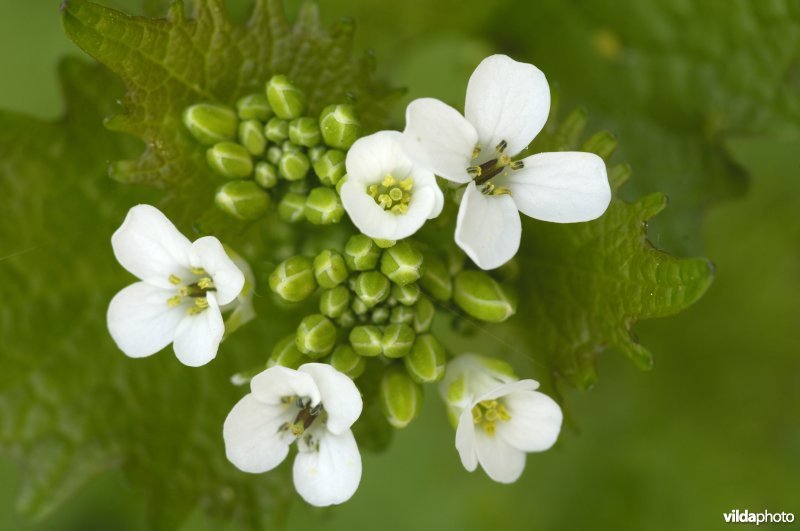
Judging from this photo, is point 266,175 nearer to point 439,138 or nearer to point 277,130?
point 277,130

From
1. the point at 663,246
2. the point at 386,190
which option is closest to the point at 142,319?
the point at 386,190

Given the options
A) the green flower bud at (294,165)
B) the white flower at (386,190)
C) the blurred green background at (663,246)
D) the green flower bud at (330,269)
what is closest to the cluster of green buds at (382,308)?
the green flower bud at (330,269)

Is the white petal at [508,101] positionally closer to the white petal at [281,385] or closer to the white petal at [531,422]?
the white petal at [531,422]

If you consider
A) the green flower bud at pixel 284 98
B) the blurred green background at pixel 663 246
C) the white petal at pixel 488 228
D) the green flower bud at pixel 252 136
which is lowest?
the blurred green background at pixel 663 246

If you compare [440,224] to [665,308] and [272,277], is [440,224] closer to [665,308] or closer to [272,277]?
[272,277]

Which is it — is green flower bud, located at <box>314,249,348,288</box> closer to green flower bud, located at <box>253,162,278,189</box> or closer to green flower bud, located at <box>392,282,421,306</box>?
green flower bud, located at <box>392,282,421,306</box>

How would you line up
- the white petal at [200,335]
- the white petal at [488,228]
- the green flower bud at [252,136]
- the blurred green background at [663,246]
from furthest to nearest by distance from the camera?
the blurred green background at [663,246] < the green flower bud at [252,136] < the white petal at [200,335] < the white petal at [488,228]

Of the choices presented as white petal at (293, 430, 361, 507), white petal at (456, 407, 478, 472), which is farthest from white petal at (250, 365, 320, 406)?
white petal at (456, 407, 478, 472)
